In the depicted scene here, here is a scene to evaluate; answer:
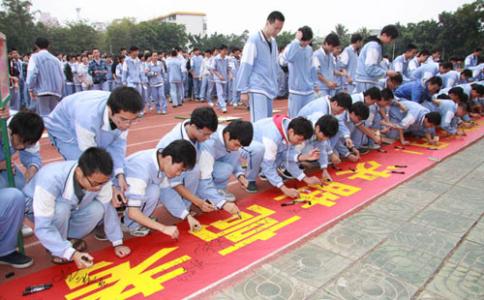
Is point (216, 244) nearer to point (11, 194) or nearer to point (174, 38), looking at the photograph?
point (11, 194)

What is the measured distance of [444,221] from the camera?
283 centimetres

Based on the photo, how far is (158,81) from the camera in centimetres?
899

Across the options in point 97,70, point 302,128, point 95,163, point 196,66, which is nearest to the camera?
point 95,163

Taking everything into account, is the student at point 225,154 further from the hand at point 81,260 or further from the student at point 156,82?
the student at point 156,82

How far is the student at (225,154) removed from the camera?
2793 mm

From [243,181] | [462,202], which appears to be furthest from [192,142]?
[462,202]

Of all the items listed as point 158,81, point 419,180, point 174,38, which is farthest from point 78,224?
point 174,38

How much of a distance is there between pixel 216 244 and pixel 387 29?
4450 millimetres

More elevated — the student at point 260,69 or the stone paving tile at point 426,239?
the student at point 260,69

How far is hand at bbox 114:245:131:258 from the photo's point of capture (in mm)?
2375

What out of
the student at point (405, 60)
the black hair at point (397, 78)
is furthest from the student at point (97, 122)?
the student at point (405, 60)

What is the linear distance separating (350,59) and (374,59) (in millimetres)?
960

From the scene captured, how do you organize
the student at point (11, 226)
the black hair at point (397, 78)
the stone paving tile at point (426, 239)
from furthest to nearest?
the black hair at point (397, 78) → the stone paving tile at point (426, 239) → the student at point (11, 226)

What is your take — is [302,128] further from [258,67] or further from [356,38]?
[356,38]
